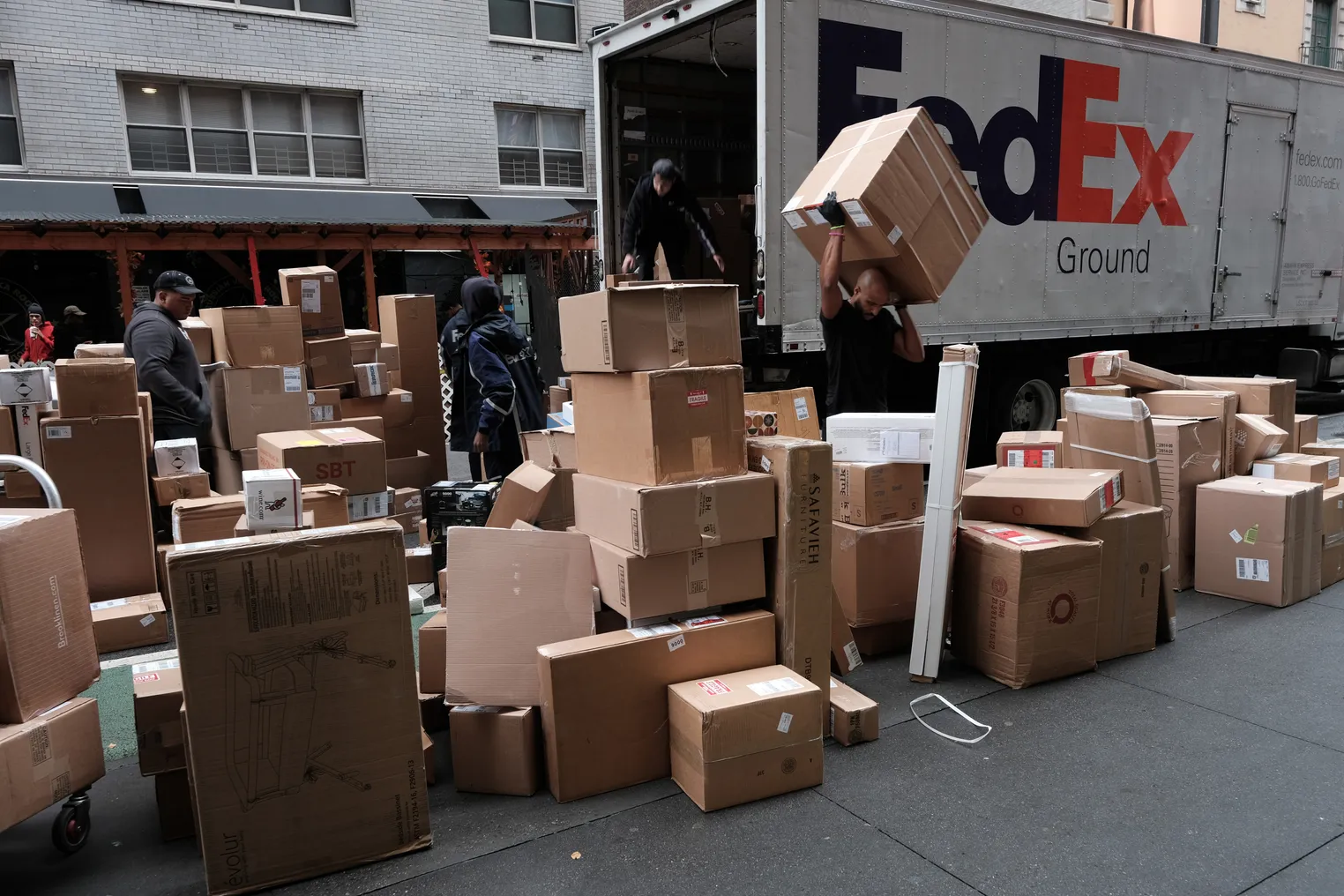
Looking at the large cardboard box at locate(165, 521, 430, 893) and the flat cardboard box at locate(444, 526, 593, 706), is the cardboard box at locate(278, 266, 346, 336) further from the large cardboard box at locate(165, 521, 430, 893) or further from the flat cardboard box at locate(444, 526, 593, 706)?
the large cardboard box at locate(165, 521, 430, 893)

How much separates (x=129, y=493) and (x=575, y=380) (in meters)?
3.13

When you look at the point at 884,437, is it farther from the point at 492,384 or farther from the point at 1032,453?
the point at 492,384

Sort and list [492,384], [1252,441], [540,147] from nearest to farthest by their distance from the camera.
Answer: [1252,441] < [492,384] < [540,147]

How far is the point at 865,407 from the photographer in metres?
4.81

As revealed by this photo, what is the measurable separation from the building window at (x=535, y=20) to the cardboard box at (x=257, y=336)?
1224cm

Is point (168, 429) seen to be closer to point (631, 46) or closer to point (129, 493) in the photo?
point (129, 493)

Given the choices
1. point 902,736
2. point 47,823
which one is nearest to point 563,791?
point 902,736

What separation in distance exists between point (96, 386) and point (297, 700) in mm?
3322

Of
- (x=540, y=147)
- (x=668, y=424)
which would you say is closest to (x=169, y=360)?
(x=668, y=424)

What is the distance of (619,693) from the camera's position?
124 inches

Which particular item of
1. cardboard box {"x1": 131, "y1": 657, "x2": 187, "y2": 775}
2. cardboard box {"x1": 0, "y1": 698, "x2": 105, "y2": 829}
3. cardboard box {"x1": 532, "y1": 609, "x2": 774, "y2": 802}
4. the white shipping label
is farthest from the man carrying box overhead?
cardboard box {"x1": 0, "y1": 698, "x2": 105, "y2": 829}

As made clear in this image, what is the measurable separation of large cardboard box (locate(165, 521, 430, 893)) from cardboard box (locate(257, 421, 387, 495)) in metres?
2.56

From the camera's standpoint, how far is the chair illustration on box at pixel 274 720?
101 inches

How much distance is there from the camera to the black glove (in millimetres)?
4301
